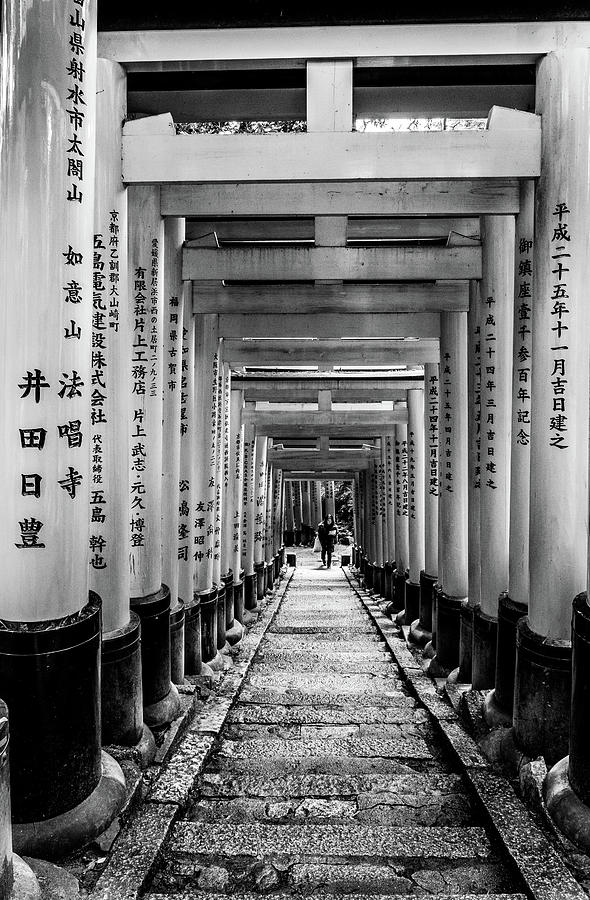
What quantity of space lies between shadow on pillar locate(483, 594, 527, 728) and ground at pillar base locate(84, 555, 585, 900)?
278 mm

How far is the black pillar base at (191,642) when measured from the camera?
656 centimetres

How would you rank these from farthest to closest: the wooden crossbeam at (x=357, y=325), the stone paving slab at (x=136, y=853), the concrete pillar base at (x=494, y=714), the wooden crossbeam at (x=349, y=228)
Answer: the wooden crossbeam at (x=357, y=325)
the wooden crossbeam at (x=349, y=228)
the concrete pillar base at (x=494, y=714)
the stone paving slab at (x=136, y=853)

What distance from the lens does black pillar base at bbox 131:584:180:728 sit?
493 centimetres

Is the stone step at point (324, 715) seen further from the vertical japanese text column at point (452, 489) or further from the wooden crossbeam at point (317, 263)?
the wooden crossbeam at point (317, 263)

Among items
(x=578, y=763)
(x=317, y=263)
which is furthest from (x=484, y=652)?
(x=317, y=263)

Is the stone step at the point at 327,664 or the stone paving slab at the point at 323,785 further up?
the stone paving slab at the point at 323,785

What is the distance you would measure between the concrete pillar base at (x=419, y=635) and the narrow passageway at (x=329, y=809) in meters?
1.85

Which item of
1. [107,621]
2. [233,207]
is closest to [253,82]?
[233,207]

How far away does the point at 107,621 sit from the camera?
4.38 m

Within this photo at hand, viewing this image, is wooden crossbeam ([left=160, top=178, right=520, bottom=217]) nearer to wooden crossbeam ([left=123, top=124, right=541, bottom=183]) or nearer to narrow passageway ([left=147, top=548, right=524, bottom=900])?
wooden crossbeam ([left=123, top=124, right=541, bottom=183])

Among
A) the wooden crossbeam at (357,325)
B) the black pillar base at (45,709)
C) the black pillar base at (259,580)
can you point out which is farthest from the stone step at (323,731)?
the black pillar base at (259,580)

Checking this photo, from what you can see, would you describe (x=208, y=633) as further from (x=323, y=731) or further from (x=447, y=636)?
(x=447, y=636)

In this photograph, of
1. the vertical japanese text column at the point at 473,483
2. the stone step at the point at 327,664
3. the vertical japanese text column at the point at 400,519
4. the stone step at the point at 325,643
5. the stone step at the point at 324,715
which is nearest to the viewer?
the stone step at the point at 324,715

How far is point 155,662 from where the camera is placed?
4.99 m
